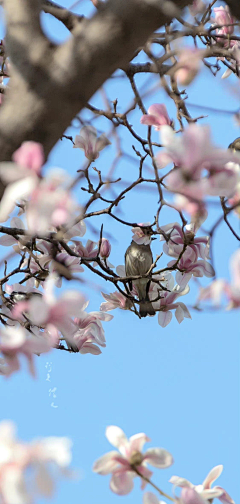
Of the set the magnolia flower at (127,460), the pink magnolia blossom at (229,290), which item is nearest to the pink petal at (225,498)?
the magnolia flower at (127,460)

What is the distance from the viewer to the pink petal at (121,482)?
1.08 m

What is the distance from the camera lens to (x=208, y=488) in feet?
4.12

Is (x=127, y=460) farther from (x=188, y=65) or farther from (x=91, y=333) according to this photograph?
(x=91, y=333)

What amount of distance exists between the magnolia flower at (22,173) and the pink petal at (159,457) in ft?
1.76

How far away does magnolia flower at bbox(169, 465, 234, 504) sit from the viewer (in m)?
1.18

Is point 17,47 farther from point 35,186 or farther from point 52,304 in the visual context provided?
point 52,304

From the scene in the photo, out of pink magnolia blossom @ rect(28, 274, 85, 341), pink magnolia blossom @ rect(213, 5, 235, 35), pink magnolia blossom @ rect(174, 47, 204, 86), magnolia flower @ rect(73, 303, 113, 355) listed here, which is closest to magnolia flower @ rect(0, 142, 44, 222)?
pink magnolia blossom @ rect(28, 274, 85, 341)

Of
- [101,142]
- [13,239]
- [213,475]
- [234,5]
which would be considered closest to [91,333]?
[13,239]

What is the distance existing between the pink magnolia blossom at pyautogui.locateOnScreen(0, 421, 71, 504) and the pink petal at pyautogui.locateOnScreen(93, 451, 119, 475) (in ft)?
0.80

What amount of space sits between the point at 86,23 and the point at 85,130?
0.71 meters

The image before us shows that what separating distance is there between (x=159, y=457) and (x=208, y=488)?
28 cm

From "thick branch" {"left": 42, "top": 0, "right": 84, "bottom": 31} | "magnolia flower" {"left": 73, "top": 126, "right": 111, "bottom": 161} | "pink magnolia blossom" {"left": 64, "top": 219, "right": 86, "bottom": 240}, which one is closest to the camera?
"thick branch" {"left": 42, "top": 0, "right": 84, "bottom": 31}

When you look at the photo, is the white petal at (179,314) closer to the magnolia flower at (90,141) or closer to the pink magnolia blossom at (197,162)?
the magnolia flower at (90,141)

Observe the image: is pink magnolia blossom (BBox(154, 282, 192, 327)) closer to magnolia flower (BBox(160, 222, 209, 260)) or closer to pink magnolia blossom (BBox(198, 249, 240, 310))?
magnolia flower (BBox(160, 222, 209, 260))
